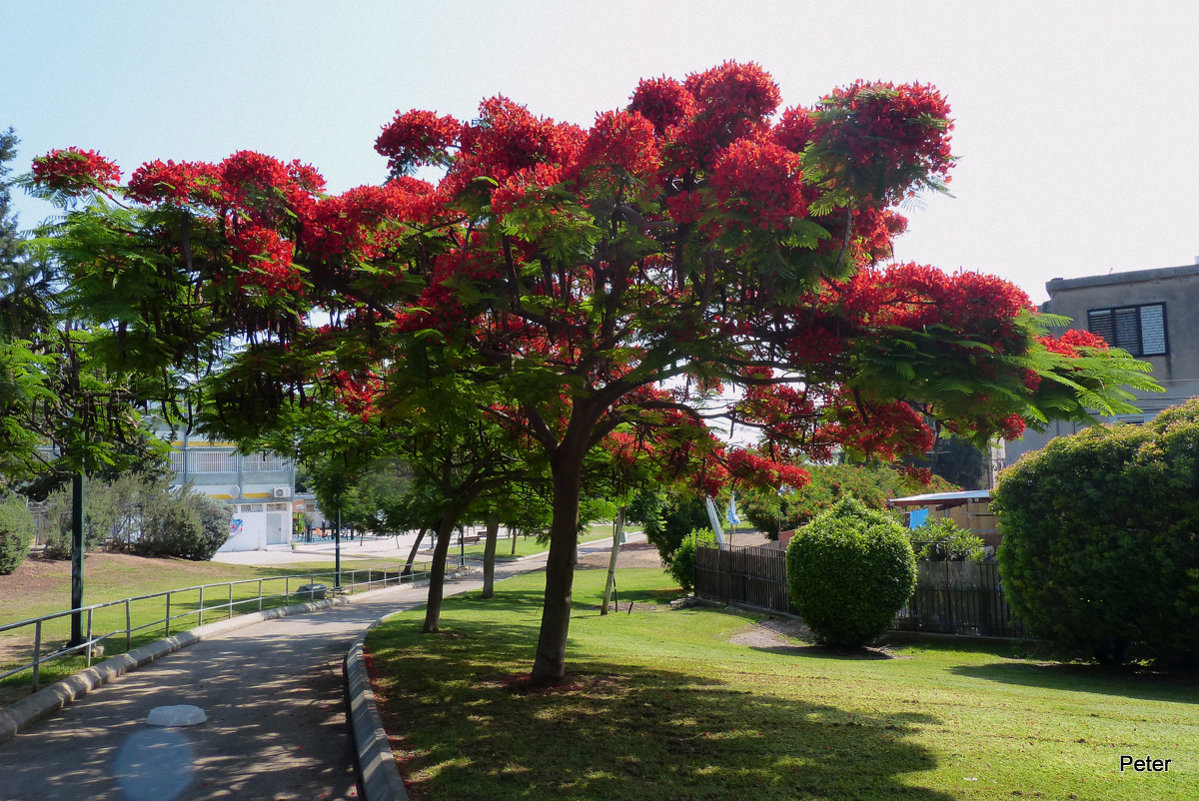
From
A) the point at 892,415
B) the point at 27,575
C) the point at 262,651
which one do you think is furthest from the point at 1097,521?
the point at 27,575

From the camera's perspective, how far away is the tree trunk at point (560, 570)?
973 cm

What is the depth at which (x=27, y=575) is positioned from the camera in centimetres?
3075

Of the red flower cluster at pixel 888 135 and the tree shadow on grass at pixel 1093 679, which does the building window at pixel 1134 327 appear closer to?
the tree shadow on grass at pixel 1093 679

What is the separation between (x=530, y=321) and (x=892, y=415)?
423cm

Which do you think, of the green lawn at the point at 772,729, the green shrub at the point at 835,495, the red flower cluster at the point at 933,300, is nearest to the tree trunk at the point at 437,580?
the green lawn at the point at 772,729

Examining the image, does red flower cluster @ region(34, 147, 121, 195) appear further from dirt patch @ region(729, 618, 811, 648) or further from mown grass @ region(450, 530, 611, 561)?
mown grass @ region(450, 530, 611, 561)

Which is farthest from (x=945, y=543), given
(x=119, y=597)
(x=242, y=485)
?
(x=242, y=485)

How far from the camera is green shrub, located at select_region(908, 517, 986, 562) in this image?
19203 mm

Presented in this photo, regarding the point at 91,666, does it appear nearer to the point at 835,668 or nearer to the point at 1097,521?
the point at 835,668

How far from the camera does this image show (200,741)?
27.2ft

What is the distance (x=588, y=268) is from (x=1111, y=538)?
887cm

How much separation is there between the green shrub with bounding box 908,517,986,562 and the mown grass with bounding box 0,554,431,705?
15.7 meters

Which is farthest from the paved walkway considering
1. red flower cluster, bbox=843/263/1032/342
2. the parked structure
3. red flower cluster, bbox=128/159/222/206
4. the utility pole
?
the parked structure

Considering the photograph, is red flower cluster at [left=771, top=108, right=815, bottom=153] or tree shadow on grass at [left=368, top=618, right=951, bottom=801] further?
red flower cluster at [left=771, top=108, right=815, bottom=153]
